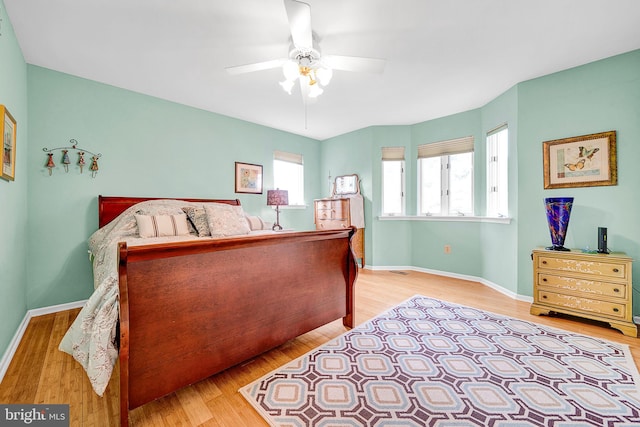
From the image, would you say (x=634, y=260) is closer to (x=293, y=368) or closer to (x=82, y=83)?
(x=293, y=368)

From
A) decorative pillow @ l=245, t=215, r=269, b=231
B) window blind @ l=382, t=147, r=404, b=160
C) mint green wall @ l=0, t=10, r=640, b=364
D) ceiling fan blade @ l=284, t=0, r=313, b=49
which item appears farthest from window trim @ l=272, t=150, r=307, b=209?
ceiling fan blade @ l=284, t=0, r=313, b=49

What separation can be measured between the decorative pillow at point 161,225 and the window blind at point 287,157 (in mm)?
2262

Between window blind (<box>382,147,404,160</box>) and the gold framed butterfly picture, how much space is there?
2.03 meters

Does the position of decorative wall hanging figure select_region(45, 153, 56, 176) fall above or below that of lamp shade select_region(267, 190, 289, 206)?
above

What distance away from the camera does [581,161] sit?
2.65m

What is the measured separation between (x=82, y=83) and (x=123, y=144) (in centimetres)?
70

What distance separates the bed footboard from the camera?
1.22m

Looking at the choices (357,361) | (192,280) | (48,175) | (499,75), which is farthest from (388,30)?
(48,175)

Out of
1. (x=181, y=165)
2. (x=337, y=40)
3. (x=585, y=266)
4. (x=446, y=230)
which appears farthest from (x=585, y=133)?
(x=181, y=165)

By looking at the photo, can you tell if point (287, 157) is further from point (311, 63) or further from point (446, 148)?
point (311, 63)

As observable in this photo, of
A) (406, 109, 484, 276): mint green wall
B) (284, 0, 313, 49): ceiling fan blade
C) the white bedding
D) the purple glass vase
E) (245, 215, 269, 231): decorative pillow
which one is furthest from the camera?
(406, 109, 484, 276): mint green wall

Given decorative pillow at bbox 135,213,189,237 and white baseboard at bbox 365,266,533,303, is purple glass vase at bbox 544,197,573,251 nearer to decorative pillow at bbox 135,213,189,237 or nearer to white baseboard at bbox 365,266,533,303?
white baseboard at bbox 365,266,533,303

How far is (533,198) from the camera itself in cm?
296

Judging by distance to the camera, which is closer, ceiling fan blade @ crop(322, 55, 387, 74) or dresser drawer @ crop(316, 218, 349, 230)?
ceiling fan blade @ crop(322, 55, 387, 74)
